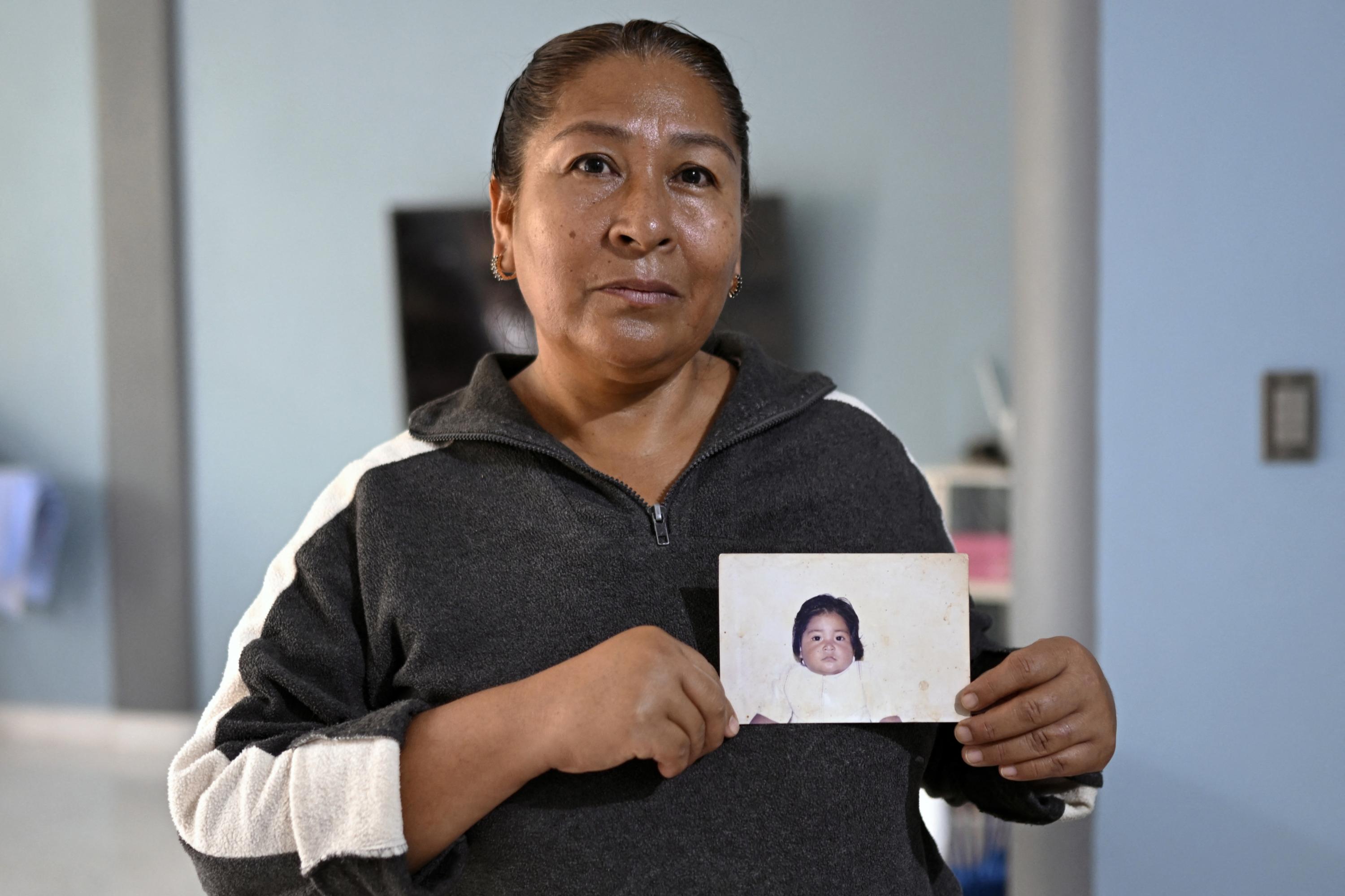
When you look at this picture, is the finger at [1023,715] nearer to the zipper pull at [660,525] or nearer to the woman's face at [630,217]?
the zipper pull at [660,525]

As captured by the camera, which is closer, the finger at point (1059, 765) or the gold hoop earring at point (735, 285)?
the finger at point (1059, 765)

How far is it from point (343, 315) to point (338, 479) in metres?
3.05

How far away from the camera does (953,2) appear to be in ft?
11.0

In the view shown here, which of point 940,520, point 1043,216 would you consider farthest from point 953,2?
point 940,520

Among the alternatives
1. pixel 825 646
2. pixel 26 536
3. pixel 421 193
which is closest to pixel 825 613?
pixel 825 646

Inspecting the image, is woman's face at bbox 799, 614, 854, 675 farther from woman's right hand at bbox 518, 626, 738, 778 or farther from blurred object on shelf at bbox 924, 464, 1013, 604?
blurred object on shelf at bbox 924, 464, 1013, 604

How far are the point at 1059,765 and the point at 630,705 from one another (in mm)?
375

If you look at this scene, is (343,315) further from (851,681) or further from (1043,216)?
(851,681)

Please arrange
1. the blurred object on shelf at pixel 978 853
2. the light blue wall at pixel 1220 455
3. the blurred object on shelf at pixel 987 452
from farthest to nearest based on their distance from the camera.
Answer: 1. the blurred object on shelf at pixel 987 452
2. the blurred object on shelf at pixel 978 853
3. the light blue wall at pixel 1220 455

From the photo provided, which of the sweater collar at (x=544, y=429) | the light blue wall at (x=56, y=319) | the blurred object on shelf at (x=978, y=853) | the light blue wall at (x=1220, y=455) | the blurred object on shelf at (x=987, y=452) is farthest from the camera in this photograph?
the light blue wall at (x=56, y=319)

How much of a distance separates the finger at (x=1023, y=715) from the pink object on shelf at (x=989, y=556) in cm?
217

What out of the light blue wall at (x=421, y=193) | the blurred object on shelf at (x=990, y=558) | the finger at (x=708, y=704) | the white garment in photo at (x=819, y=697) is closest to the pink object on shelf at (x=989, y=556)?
the blurred object on shelf at (x=990, y=558)

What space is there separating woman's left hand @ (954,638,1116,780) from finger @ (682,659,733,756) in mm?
207

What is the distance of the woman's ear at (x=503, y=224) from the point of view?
41.9 inches
